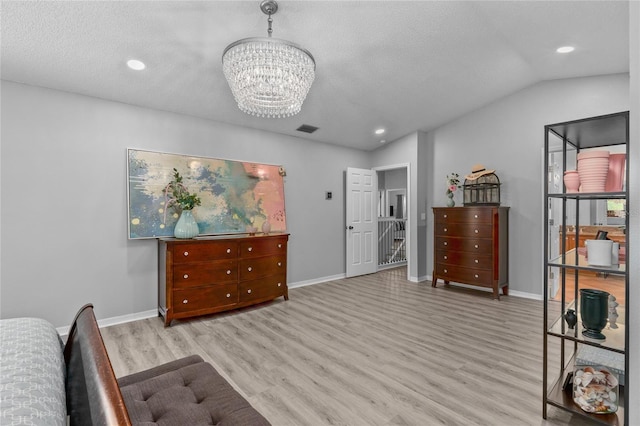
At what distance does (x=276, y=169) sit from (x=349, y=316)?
2.43m

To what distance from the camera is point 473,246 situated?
4527 millimetres

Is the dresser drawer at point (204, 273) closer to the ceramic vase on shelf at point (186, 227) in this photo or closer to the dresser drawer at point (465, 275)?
the ceramic vase on shelf at point (186, 227)

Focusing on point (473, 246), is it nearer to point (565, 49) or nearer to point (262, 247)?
point (565, 49)

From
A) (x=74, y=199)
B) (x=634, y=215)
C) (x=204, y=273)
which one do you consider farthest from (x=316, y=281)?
(x=634, y=215)

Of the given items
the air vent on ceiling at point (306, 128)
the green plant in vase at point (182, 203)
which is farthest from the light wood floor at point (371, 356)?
the air vent on ceiling at point (306, 128)

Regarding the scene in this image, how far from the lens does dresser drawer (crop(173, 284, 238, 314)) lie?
3395 mm

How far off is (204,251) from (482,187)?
405 cm

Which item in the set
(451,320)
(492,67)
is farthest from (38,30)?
(451,320)

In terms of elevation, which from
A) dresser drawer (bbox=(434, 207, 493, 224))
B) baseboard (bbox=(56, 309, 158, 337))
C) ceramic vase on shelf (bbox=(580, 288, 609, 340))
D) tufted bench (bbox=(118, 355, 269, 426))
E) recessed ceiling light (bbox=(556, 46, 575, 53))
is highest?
recessed ceiling light (bbox=(556, 46, 575, 53))

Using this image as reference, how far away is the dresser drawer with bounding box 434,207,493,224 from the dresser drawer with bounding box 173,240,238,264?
3.25 meters

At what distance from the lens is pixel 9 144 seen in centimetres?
289

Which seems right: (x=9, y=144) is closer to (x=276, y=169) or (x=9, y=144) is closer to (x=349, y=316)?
(x=276, y=169)

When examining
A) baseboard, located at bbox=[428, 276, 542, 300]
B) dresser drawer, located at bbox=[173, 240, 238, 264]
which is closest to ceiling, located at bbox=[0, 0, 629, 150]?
dresser drawer, located at bbox=[173, 240, 238, 264]

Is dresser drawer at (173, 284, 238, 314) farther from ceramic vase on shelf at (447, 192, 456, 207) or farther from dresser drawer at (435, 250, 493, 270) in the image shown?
ceramic vase on shelf at (447, 192, 456, 207)
